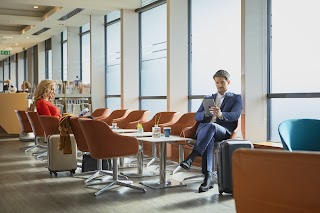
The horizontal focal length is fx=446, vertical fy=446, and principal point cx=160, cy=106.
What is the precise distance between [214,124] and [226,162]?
0.59 meters

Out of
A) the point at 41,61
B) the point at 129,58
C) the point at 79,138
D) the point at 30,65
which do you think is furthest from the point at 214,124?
the point at 30,65

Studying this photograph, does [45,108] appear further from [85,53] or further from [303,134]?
[85,53]

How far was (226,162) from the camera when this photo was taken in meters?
5.43

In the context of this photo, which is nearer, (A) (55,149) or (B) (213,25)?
(A) (55,149)

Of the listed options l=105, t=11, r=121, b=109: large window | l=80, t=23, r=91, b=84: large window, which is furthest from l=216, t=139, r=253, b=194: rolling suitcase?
l=80, t=23, r=91, b=84: large window

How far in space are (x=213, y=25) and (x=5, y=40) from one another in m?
12.6

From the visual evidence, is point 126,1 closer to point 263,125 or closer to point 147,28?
point 147,28

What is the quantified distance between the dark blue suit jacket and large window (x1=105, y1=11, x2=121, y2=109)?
258 inches

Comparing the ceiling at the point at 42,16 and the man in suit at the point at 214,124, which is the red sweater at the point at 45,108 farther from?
the ceiling at the point at 42,16

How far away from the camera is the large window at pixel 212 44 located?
796 centimetres

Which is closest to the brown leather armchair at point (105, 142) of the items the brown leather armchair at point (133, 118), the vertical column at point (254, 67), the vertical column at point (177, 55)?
the vertical column at point (254, 67)

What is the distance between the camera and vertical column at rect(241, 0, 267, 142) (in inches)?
275

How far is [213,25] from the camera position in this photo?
8.64m

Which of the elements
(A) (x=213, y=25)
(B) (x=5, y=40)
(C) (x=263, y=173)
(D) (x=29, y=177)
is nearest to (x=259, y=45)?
(A) (x=213, y=25)
